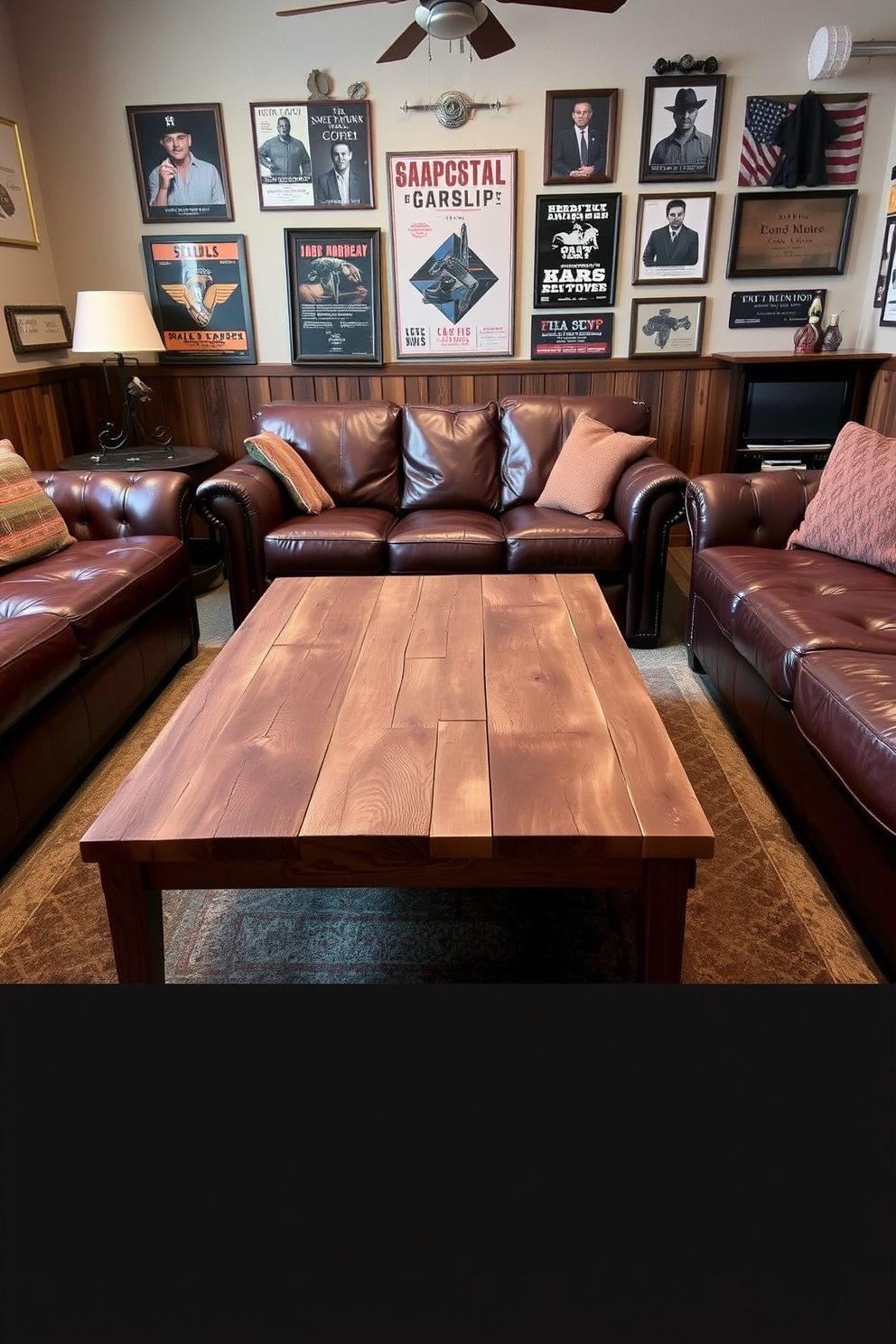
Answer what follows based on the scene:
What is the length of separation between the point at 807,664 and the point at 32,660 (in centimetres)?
188

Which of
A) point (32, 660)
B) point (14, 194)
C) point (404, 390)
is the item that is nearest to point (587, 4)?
point (404, 390)

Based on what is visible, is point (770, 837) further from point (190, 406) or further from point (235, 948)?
point (190, 406)

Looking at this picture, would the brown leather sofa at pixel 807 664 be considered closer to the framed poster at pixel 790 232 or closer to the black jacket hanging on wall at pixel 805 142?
the framed poster at pixel 790 232

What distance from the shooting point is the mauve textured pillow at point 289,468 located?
348 centimetres

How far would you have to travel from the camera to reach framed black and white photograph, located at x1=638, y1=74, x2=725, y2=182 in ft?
12.4

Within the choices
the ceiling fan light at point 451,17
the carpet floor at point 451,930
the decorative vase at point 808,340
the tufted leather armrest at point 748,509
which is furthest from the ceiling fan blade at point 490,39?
the carpet floor at point 451,930

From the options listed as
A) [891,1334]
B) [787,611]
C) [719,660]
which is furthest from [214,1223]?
[719,660]

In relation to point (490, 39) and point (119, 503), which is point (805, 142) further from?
point (119, 503)

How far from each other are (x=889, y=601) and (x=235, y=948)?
1.90m

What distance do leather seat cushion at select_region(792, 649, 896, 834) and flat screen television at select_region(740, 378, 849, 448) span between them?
2510mm

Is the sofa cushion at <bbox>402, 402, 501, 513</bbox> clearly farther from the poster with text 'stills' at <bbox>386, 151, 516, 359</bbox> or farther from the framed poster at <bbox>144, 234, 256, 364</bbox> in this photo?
the framed poster at <bbox>144, 234, 256, 364</bbox>

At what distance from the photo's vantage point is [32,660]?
2105 mm

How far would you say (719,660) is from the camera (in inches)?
106

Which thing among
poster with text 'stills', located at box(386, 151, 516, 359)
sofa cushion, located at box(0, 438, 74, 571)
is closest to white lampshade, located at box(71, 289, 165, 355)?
sofa cushion, located at box(0, 438, 74, 571)
